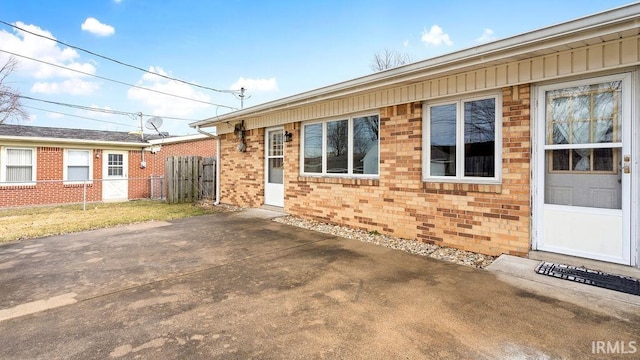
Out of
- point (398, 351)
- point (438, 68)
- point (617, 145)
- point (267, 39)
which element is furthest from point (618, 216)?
point (267, 39)

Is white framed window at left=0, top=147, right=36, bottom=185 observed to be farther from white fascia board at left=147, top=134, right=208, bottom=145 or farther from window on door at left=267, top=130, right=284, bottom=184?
window on door at left=267, top=130, right=284, bottom=184

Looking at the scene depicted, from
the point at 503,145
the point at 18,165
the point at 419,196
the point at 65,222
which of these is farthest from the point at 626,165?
the point at 18,165

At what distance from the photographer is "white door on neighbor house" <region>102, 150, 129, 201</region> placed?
44.9ft

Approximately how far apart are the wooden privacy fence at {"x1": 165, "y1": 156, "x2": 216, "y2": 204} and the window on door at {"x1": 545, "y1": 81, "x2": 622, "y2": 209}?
10445 millimetres

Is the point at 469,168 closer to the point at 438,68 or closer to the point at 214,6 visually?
the point at 438,68

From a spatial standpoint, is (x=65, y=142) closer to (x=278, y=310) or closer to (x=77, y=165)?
(x=77, y=165)

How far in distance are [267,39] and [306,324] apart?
49.6 feet

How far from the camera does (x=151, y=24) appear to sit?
13.5 meters

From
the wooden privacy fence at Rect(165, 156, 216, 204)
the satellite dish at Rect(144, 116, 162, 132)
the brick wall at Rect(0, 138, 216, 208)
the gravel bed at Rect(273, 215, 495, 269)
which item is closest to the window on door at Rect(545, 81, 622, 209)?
the gravel bed at Rect(273, 215, 495, 269)

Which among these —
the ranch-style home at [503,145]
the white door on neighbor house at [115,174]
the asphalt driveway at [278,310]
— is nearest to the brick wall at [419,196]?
the ranch-style home at [503,145]

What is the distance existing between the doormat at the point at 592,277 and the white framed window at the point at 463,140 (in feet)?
4.30

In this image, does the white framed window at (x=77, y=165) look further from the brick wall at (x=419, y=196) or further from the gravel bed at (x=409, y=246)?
the gravel bed at (x=409, y=246)

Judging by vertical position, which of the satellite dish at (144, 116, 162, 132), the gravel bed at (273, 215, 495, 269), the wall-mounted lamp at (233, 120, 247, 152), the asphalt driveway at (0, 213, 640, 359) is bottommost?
the asphalt driveway at (0, 213, 640, 359)

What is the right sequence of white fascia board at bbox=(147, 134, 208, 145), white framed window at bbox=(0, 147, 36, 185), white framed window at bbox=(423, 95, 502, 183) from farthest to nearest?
1. white fascia board at bbox=(147, 134, 208, 145)
2. white framed window at bbox=(0, 147, 36, 185)
3. white framed window at bbox=(423, 95, 502, 183)
